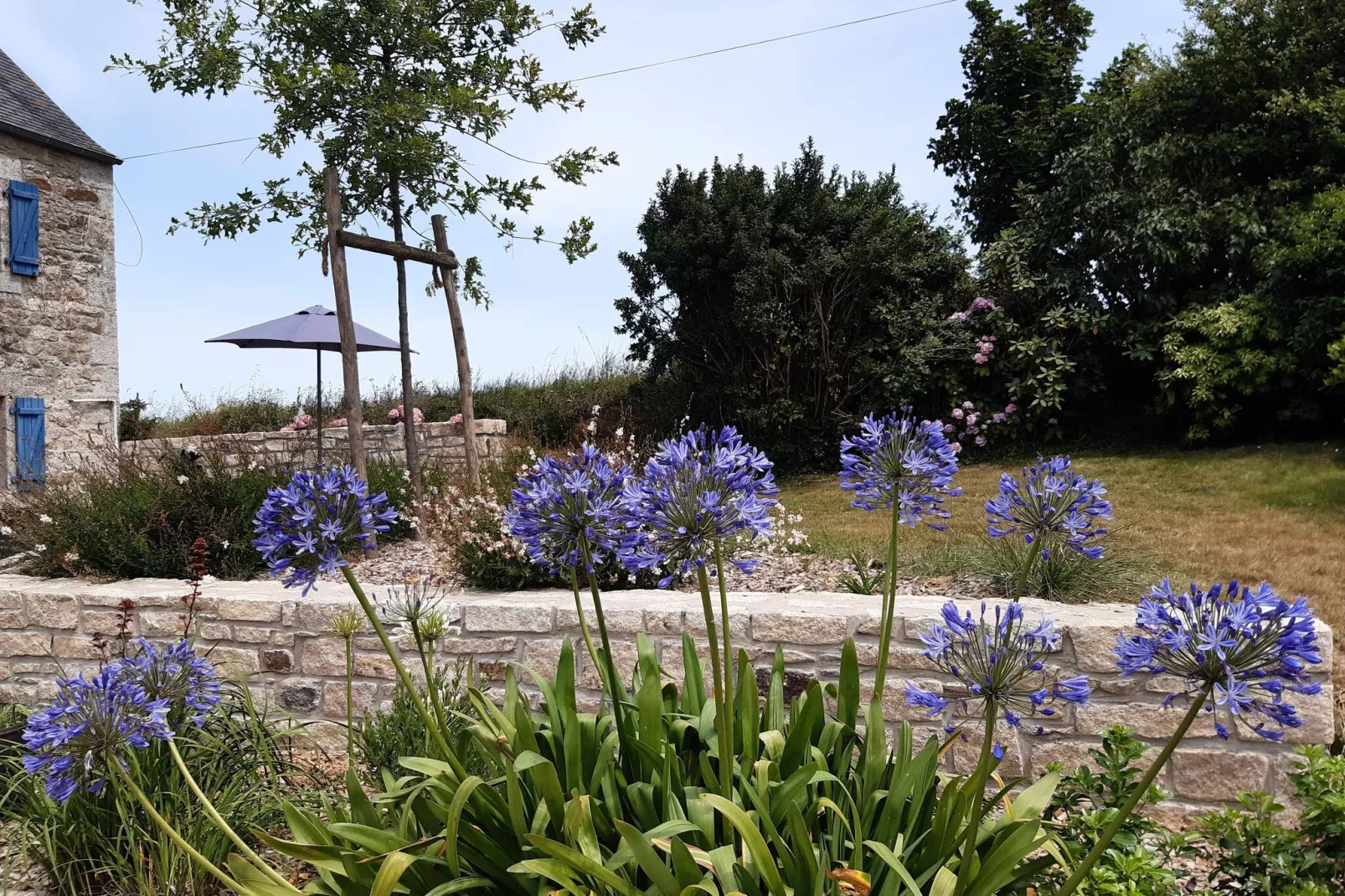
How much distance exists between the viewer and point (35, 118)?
34.8 feet

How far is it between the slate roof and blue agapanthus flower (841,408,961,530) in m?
11.8

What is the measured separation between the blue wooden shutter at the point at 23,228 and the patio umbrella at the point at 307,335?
7.29 ft

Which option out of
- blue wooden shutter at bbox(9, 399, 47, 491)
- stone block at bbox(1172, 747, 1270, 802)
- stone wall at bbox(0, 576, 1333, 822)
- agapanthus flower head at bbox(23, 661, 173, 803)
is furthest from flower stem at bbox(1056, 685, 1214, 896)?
blue wooden shutter at bbox(9, 399, 47, 491)

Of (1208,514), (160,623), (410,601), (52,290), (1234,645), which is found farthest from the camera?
(52,290)

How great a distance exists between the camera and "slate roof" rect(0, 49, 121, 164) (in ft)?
33.3

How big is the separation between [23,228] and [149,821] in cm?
1010

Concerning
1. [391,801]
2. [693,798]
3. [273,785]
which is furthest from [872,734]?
[273,785]

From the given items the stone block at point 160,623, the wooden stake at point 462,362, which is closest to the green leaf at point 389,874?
the stone block at point 160,623

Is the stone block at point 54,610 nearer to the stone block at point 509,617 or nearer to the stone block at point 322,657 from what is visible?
the stone block at point 322,657

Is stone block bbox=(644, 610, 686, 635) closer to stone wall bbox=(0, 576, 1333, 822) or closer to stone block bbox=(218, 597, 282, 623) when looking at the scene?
stone wall bbox=(0, 576, 1333, 822)

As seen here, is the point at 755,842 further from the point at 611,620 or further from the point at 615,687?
the point at 611,620

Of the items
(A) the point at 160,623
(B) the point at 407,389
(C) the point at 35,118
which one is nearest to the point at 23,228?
(C) the point at 35,118

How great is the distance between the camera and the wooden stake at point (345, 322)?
6.37 m

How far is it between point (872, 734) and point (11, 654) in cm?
515
